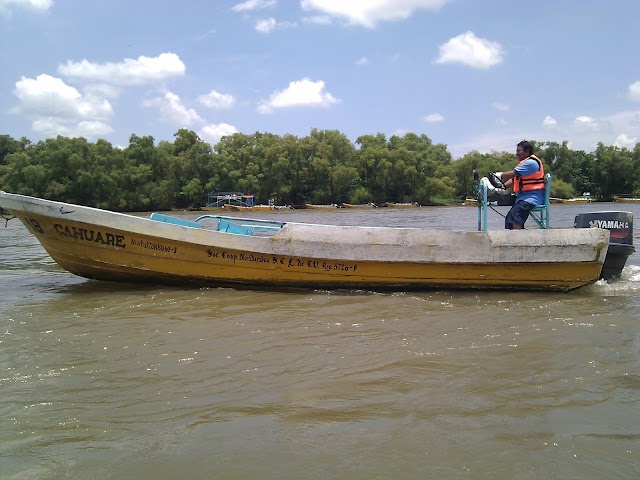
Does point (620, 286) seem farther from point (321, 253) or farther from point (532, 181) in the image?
point (321, 253)

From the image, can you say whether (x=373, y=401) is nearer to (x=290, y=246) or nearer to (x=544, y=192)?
(x=290, y=246)

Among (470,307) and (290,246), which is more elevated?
(290,246)

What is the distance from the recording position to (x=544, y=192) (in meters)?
6.21

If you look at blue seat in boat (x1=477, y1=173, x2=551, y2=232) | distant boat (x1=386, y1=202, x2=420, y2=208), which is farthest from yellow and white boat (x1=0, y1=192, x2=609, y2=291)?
distant boat (x1=386, y1=202, x2=420, y2=208)

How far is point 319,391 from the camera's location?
297 centimetres

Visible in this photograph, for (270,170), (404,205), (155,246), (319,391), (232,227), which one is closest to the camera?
(319,391)

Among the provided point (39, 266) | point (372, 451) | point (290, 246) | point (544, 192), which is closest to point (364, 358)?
point (372, 451)

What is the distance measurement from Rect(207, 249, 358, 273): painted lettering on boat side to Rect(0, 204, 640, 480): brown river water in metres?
0.77

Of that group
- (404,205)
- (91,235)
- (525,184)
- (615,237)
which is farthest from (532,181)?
(404,205)

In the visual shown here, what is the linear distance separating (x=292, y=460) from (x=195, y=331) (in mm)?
2340

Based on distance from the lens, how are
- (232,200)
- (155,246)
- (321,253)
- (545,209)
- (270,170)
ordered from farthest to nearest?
(270,170), (232,200), (545,209), (155,246), (321,253)

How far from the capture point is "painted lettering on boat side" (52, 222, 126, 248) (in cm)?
600

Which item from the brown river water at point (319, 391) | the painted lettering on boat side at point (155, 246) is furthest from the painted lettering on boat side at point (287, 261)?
the brown river water at point (319, 391)

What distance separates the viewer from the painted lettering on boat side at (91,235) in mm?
6004
